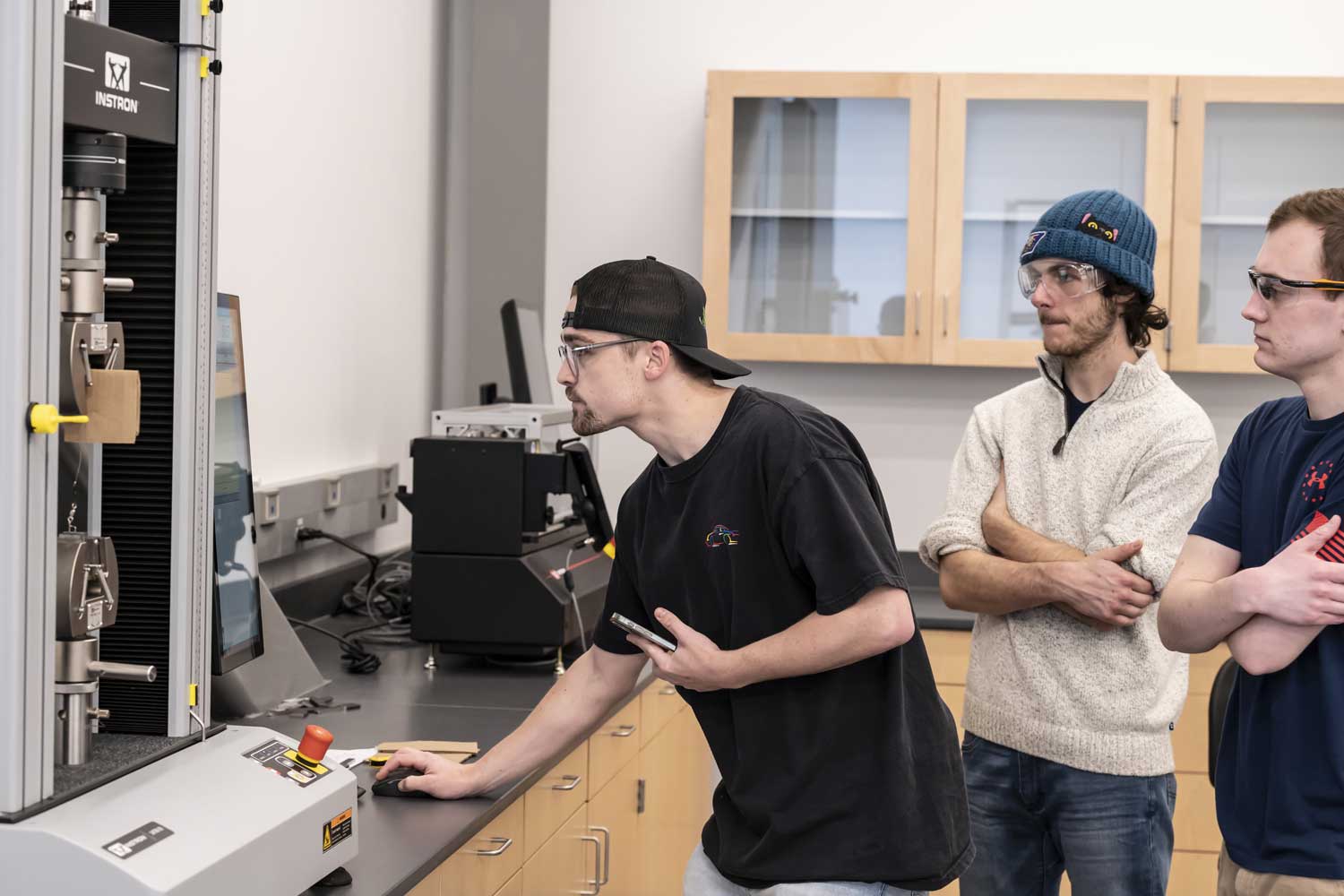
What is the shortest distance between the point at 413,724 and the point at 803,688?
81cm

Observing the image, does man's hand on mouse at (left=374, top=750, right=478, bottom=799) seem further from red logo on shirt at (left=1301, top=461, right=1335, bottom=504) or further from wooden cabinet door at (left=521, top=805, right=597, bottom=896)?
red logo on shirt at (left=1301, top=461, right=1335, bottom=504)

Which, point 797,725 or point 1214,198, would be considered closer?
point 797,725

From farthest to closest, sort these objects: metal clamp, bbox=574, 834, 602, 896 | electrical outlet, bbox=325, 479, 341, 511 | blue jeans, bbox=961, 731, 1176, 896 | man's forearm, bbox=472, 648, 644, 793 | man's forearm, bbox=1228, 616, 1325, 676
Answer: electrical outlet, bbox=325, 479, 341, 511
metal clamp, bbox=574, 834, 602, 896
blue jeans, bbox=961, 731, 1176, 896
man's forearm, bbox=472, 648, 644, 793
man's forearm, bbox=1228, 616, 1325, 676

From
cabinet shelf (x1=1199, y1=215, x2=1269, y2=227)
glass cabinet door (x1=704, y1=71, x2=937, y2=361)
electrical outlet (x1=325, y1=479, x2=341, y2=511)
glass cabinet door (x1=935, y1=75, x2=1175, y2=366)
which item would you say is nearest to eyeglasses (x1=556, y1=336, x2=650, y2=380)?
electrical outlet (x1=325, y1=479, x2=341, y2=511)

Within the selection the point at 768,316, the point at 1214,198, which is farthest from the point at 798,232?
the point at 1214,198

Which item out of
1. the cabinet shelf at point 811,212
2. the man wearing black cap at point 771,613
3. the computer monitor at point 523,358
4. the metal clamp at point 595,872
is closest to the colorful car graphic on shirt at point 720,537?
the man wearing black cap at point 771,613

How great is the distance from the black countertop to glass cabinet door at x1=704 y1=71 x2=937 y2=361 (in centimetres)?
86

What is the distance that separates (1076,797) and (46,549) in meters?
1.43

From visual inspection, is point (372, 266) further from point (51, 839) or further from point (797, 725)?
point (51, 839)

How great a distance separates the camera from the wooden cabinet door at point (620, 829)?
7.75 ft

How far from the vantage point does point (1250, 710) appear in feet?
5.00

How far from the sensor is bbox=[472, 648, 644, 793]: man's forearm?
1.80 metres

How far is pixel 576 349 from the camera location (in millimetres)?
1659

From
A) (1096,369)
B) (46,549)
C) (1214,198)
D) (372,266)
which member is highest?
(1214,198)
